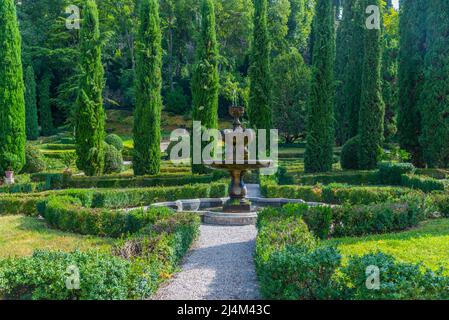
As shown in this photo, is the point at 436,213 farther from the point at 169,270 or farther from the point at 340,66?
the point at 340,66

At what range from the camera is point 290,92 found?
31453mm

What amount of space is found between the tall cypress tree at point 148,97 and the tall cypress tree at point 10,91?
16.2 feet

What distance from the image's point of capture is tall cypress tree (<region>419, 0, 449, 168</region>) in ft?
57.8

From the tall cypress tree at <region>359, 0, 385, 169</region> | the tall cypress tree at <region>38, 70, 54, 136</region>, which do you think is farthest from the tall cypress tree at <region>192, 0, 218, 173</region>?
the tall cypress tree at <region>38, 70, 54, 136</region>

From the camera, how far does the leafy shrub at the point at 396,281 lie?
4.23m

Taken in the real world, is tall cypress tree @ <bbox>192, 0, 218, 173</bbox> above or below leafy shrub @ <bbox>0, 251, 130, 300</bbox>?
above

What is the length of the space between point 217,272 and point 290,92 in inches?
1033

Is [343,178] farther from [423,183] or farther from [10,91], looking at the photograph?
[10,91]

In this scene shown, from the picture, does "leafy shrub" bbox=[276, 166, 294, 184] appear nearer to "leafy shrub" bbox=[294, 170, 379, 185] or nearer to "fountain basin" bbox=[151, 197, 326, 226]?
"leafy shrub" bbox=[294, 170, 379, 185]

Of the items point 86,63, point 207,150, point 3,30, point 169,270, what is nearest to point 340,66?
point 207,150

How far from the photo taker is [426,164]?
1938cm

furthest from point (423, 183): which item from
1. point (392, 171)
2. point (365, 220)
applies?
point (365, 220)

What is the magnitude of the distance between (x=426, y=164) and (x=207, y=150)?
9.55 m

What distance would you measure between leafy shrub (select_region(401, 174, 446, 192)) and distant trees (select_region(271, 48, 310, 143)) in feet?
56.2
